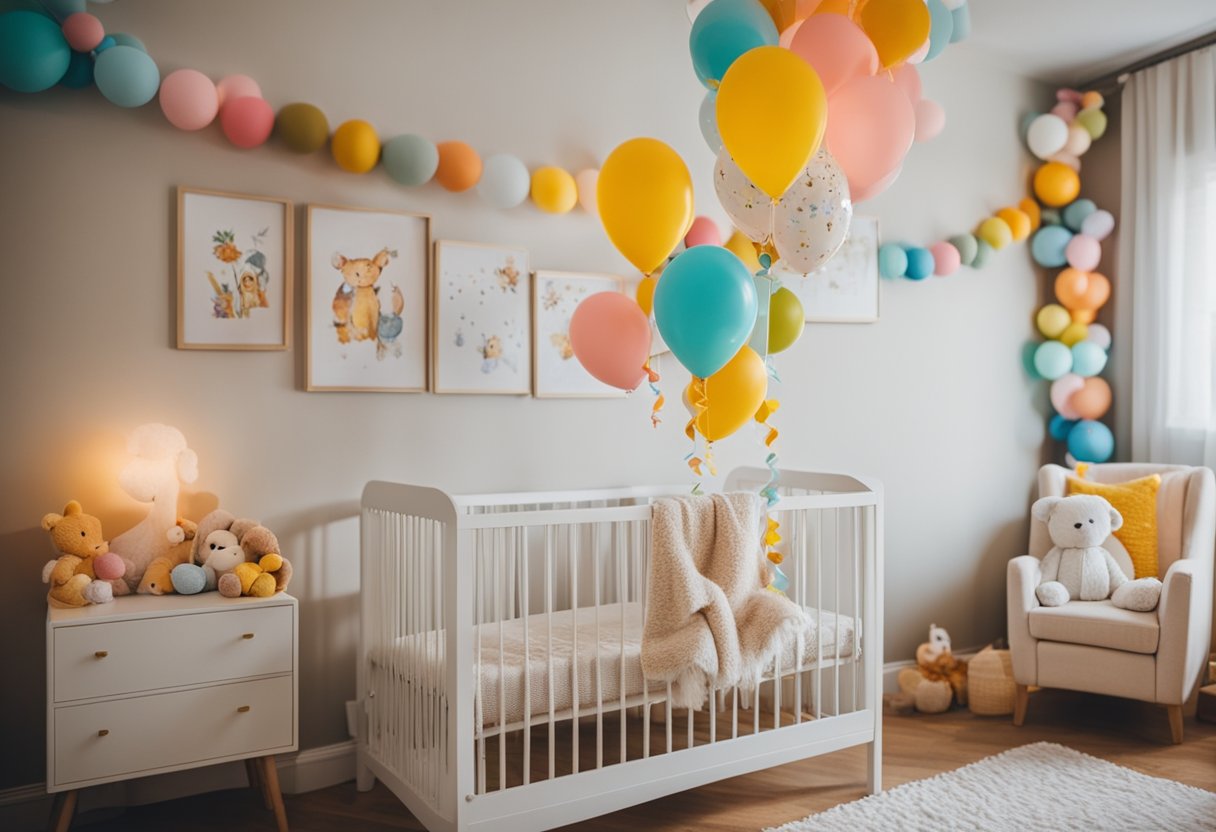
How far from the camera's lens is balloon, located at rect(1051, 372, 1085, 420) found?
386cm

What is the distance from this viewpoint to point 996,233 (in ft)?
12.2

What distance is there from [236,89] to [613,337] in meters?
1.18

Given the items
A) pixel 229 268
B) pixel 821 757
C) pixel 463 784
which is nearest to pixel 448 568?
pixel 463 784

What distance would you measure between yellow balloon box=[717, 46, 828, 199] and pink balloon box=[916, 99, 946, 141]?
1.37 m

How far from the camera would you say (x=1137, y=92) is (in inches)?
148

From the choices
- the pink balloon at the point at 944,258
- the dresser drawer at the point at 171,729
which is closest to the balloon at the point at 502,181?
the dresser drawer at the point at 171,729

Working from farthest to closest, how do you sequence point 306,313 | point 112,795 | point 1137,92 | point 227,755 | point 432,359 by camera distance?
point 1137,92 < point 432,359 < point 306,313 < point 112,795 < point 227,755

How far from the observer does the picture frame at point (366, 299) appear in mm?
2574

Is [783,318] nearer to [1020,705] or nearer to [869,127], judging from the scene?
[869,127]

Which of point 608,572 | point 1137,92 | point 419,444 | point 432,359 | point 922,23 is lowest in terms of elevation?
point 608,572

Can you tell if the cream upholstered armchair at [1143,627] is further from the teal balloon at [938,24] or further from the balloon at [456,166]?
the balloon at [456,166]

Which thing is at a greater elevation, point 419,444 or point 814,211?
point 814,211

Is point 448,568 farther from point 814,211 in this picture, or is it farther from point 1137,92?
point 1137,92

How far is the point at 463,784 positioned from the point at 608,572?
105 centimetres
